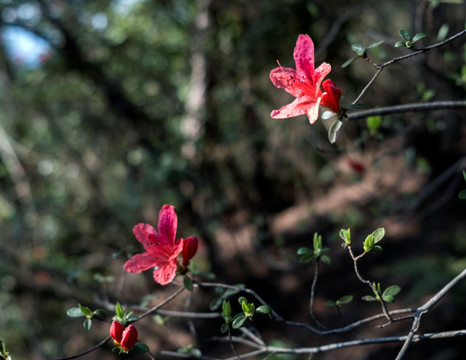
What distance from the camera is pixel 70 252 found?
413 centimetres

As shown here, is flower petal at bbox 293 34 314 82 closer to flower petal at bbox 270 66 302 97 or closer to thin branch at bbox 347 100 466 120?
flower petal at bbox 270 66 302 97

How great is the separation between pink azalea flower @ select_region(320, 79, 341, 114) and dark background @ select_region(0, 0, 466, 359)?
5.23 ft

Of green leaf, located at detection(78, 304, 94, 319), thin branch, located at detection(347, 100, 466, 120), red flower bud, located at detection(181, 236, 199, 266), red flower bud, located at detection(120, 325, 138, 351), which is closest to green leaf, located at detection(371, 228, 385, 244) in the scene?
thin branch, located at detection(347, 100, 466, 120)

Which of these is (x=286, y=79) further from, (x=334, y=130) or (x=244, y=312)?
(x=244, y=312)

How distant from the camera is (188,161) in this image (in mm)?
3207

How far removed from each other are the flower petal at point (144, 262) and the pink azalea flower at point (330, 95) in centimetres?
54

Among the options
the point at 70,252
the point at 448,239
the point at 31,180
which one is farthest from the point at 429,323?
the point at 31,180

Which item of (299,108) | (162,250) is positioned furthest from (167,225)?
(299,108)

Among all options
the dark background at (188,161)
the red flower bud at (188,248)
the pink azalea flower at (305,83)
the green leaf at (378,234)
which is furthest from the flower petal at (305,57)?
the dark background at (188,161)

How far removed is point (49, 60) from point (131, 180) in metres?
1.14

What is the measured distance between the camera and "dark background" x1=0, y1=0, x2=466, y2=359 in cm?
309

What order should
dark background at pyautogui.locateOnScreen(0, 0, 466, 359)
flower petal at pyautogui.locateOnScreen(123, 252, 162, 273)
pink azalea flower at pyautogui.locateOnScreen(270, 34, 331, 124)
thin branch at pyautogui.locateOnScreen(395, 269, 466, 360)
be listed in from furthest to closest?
dark background at pyautogui.locateOnScreen(0, 0, 466, 359) → flower petal at pyautogui.locateOnScreen(123, 252, 162, 273) → pink azalea flower at pyautogui.locateOnScreen(270, 34, 331, 124) → thin branch at pyautogui.locateOnScreen(395, 269, 466, 360)

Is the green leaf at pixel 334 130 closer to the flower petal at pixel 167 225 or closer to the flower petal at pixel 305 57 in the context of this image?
the flower petal at pixel 305 57

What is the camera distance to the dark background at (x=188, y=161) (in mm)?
3092
